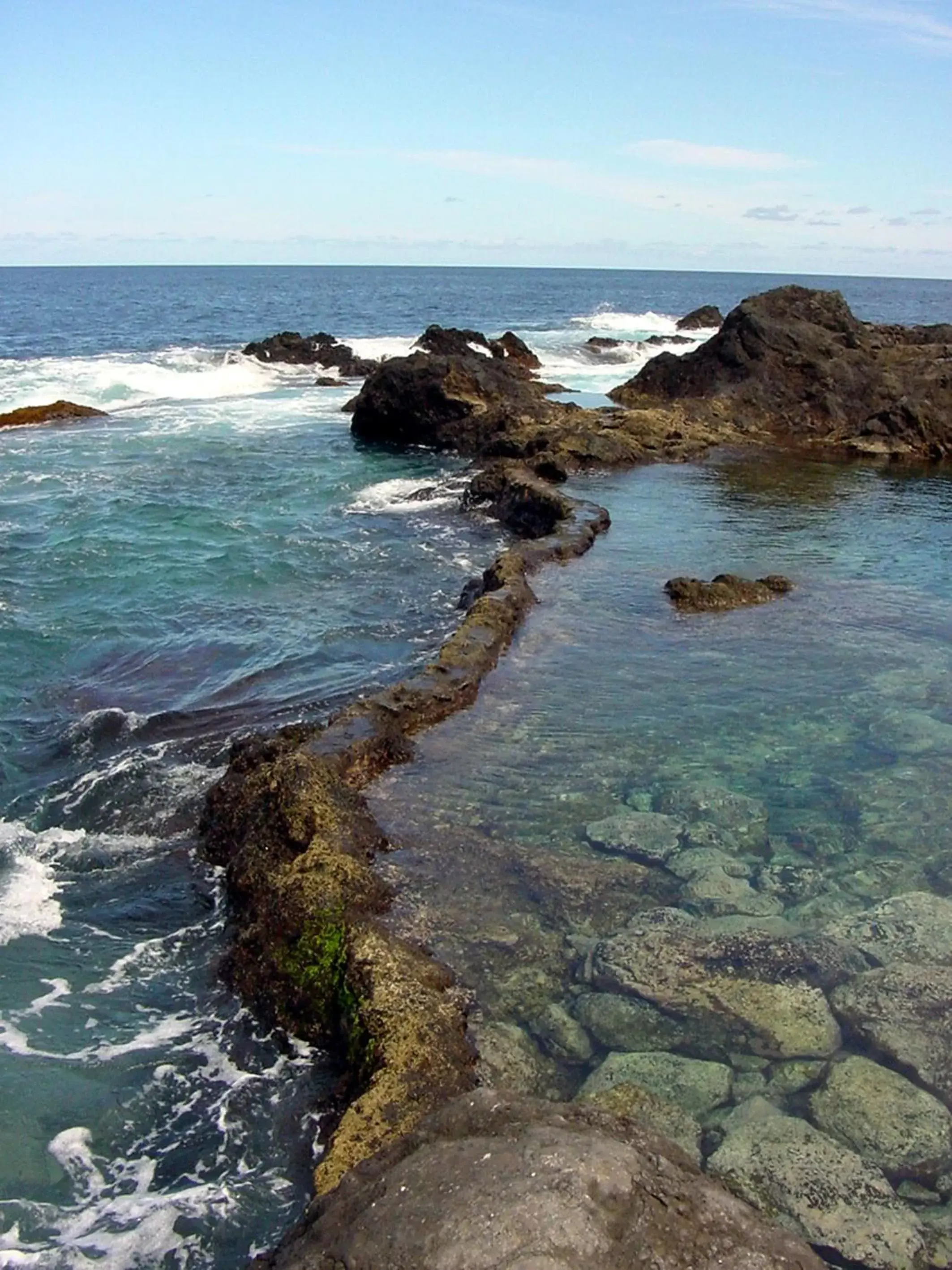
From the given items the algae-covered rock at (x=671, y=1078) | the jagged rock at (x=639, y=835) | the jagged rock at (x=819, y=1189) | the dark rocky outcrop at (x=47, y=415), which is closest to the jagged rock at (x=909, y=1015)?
the jagged rock at (x=819, y=1189)

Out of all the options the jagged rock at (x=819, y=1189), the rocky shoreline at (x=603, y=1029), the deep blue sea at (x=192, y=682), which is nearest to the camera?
the rocky shoreline at (x=603, y=1029)

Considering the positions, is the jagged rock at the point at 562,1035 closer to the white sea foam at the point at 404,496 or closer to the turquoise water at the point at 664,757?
the turquoise water at the point at 664,757

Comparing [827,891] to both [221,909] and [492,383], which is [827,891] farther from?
[492,383]

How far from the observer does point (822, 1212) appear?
5.54m

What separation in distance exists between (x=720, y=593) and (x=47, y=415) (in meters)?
26.0

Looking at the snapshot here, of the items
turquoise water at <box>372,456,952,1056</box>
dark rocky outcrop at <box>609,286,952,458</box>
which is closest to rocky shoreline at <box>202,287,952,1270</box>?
turquoise water at <box>372,456,952,1056</box>

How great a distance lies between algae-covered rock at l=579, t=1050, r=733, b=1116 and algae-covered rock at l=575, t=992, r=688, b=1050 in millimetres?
127

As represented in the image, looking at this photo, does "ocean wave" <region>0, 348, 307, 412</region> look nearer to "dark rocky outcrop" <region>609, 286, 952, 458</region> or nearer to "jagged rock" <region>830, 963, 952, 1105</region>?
"dark rocky outcrop" <region>609, 286, 952, 458</region>

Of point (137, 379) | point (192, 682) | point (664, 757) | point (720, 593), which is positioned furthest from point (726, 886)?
point (137, 379)

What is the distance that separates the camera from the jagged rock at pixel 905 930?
776 centimetres

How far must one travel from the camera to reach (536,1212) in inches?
155

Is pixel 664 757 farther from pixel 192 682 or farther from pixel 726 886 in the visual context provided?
pixel 192 682

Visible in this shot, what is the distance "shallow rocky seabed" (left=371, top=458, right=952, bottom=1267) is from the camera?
6168 millimetres

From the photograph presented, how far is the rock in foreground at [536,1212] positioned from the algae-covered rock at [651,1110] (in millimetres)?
1506
